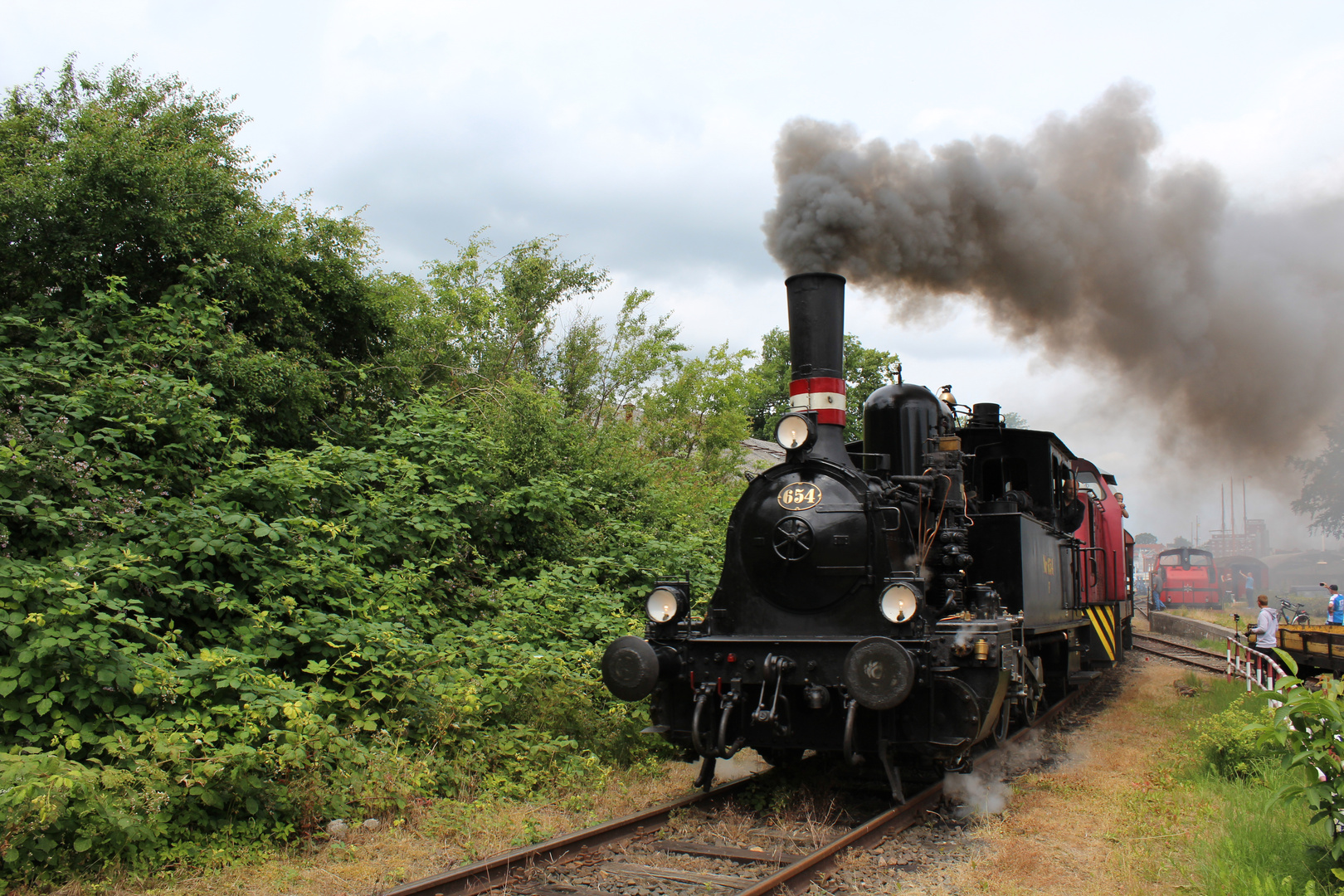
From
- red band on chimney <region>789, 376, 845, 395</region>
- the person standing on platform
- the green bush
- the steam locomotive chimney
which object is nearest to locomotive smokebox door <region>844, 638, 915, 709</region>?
the steam locomotive chimney

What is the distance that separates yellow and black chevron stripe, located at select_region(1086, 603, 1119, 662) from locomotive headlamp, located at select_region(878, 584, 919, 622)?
6.01 m

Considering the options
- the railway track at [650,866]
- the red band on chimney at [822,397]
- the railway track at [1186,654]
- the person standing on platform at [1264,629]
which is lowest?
the railway track at [1186,654]

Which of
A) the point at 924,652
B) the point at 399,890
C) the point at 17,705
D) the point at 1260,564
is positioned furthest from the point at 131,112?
the point at 1260,564

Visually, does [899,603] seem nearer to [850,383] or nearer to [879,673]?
[879,673]

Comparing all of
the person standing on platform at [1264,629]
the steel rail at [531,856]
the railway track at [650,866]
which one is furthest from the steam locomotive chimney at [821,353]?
the person standing on platform at [1264,629]

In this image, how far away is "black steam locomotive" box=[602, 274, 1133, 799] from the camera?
5270mm

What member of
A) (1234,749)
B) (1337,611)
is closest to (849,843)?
(1234,749)

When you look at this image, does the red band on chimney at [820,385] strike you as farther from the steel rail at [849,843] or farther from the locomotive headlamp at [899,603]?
the steel rail at [849,843]

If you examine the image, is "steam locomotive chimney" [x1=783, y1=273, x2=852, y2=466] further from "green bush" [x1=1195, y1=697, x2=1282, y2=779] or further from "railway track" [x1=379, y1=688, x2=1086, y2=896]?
"green bush" [x1=1195, y1=697, x2=1282, y2=779]

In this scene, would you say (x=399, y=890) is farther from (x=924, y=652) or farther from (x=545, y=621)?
(x=545, y=621)

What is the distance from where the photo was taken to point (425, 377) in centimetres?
1471

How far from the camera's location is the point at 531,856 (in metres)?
4.38

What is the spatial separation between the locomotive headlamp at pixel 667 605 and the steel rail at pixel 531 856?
1193 millimetres

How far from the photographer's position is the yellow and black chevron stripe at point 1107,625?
1045cm
